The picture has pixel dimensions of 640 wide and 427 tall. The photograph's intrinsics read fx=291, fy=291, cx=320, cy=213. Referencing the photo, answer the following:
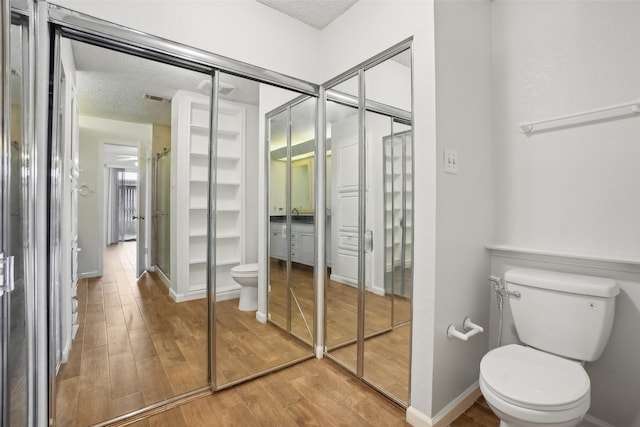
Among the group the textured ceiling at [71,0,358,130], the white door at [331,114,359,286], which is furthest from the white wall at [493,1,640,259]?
the textured ceiling at [71,0,358,130]

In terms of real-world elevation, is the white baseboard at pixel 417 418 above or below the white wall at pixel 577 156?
below

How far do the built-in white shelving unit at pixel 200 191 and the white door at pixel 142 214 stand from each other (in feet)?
0.58

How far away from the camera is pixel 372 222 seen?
198 centimetres

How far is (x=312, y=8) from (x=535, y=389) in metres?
2.47

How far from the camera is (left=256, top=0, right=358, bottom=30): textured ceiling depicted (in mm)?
1960

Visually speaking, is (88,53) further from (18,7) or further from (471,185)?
(471,185)

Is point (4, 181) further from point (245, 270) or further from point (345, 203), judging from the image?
point (345, 203)

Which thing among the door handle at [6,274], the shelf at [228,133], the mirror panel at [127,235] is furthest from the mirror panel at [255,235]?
the door handle at [6,274]

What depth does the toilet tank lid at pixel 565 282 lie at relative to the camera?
53.2 inches

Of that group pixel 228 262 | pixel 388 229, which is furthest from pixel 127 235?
pixel 388 229

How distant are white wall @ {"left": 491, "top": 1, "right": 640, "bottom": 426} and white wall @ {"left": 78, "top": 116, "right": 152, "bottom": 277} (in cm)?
231

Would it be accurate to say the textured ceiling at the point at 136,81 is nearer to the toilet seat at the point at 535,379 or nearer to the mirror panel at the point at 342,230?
the mirror panel at the point at 342,230

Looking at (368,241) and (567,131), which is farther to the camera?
(368,241)

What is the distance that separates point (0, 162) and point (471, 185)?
2.03 metres
